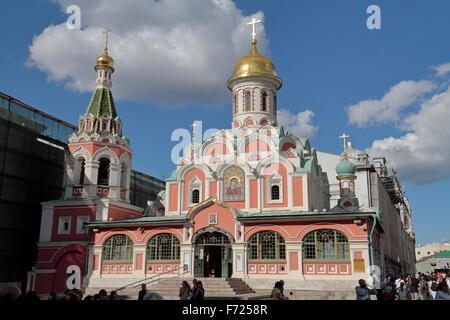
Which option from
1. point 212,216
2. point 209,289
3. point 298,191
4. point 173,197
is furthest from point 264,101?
point 209,289

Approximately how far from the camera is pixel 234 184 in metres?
22.7

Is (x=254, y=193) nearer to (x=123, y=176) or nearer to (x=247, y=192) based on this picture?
(x=247, y=192)

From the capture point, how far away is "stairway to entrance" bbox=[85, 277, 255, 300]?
1802cm

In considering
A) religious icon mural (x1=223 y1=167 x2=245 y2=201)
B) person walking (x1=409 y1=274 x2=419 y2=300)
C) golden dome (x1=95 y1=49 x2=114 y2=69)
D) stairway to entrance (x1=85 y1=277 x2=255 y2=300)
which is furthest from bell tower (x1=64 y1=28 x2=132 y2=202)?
person walking (x1=409 y1=274 x2=419 y2=300)

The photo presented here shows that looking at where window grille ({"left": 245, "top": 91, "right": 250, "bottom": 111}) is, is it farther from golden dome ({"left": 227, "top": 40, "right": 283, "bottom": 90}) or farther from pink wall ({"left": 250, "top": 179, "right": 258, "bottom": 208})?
pink wall ({"left": 250, "top": 179, "right": 258, "bottom": 208})

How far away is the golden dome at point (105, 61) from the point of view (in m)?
25.7

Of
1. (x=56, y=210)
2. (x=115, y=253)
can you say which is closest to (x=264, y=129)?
(x=115, y=253)

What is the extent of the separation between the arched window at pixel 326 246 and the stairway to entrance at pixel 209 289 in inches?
119

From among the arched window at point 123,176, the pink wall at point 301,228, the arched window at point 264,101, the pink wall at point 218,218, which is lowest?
the pink wall at point 301,228

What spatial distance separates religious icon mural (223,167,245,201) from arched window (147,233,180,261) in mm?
3394

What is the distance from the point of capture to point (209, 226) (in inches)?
821

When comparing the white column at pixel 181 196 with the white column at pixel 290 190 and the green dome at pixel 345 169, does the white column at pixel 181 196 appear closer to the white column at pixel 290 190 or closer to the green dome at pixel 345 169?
the white column at pixel 290 190

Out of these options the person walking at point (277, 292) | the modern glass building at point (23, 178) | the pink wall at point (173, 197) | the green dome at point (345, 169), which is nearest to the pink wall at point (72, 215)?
the modern glass building at point (23, 178)

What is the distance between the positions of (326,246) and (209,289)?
17.2 ft
